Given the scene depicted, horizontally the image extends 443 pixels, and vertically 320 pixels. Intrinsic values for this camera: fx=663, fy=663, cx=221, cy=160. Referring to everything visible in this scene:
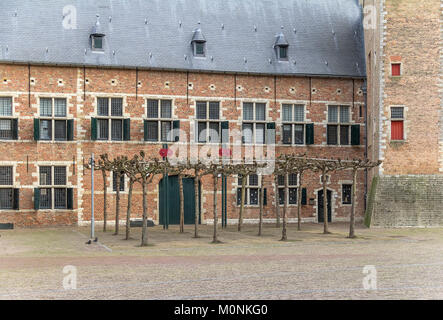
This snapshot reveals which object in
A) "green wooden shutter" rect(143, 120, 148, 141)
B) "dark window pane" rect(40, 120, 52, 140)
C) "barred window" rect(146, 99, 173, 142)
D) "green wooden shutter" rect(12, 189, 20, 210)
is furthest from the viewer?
"barred window" rect(146, 99, 173, 142)

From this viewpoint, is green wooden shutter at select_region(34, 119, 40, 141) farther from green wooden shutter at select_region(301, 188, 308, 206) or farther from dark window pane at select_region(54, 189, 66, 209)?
green wooden shutter at select_region(301, 188, 308, 206)

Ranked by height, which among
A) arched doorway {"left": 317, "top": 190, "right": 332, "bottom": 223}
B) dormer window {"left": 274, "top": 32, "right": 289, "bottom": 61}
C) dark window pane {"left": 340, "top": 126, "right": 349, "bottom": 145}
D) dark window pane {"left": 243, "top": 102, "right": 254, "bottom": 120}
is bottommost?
arched doorway {"left": 317, "top": 190, "right": 332, "bottom": 223}

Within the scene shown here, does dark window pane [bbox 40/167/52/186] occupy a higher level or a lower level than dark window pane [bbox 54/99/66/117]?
lower

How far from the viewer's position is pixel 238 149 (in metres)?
26.6

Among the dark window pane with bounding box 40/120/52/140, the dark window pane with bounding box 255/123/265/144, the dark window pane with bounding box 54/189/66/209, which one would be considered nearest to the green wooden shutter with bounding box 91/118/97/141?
the dark window pane with bounding box 40/120/52/140

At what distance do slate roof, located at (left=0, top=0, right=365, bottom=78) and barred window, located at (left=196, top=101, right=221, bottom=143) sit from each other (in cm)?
143

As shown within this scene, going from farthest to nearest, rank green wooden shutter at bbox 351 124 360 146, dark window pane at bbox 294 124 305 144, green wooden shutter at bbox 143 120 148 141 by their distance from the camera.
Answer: green wooden shutter at bbox 351 124 360 146, dark window pane at bbox 294 124 305 144, green wooden shutter at bbox 143 120 148 141

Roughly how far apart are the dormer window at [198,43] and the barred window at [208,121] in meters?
2.03

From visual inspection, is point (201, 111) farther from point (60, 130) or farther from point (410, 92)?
point (410, 92)

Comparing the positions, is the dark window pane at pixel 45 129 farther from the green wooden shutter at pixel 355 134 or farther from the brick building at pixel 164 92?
the green wooden shutter at pixel 355 134

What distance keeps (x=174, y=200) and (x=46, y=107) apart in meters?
6.01

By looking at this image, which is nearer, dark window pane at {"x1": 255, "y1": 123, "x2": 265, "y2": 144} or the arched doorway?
dark window pane at {"x1": 255, "y1": 123, "x2": 265, "y2": 144}

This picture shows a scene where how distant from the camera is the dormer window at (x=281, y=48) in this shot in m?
27.5

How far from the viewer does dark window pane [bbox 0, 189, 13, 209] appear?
79.9 feet
